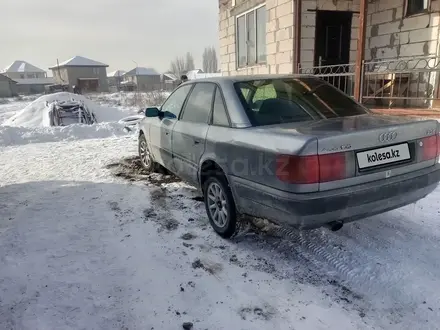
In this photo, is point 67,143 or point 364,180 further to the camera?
point 67,143

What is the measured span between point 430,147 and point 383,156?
601mm

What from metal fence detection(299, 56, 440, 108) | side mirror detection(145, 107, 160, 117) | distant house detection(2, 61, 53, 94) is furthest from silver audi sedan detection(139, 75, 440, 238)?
distant house detection(2, 61, 53, 94)

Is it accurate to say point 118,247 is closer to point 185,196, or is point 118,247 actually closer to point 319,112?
point 185,196

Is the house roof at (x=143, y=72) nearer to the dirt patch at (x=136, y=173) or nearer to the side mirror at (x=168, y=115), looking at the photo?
the dirt patch at (x=136, y=173)

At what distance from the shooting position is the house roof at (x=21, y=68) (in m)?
Result: 90.8

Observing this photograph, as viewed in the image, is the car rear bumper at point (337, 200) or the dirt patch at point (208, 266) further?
the dirt patch at point (208, 266)

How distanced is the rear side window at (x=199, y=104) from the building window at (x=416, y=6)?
6.88 meters

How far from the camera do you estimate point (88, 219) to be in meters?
3.78

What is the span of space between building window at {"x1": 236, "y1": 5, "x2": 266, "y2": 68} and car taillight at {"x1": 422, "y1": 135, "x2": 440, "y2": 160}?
7.65 metres

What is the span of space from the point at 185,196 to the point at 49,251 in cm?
177

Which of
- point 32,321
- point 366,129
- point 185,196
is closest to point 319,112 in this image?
point 366,129

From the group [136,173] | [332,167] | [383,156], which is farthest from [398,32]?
[332,167]

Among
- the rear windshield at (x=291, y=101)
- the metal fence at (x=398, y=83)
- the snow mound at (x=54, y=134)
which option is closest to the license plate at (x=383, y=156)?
the rear windshield at (x=291, y=101)

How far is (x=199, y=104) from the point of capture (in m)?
3.71
